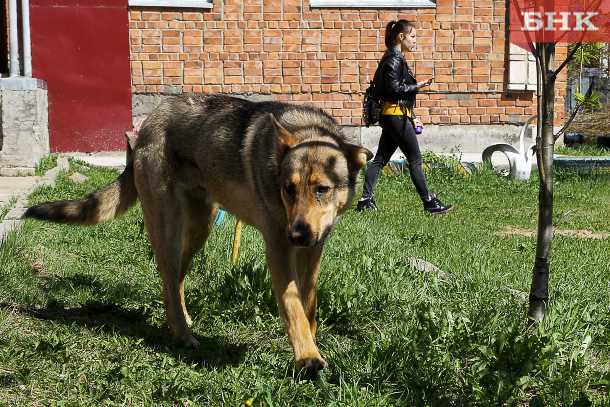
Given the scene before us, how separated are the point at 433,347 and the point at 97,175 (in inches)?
329

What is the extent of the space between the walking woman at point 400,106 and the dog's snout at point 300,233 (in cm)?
570

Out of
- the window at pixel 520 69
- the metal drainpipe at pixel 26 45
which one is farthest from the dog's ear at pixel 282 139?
the window at pixel 520 69

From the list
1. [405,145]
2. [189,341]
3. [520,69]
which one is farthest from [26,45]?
[189,341]

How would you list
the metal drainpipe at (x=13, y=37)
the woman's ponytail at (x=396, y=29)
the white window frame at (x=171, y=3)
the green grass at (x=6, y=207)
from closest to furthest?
the green grass at (x=6, y=207) < the woman's ponytail at (x=396, y=29) < the metal drainpipe at (x=13, y=37) < the white window frame at (x=171, y=3)

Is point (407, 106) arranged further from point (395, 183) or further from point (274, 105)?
point (274, 105)

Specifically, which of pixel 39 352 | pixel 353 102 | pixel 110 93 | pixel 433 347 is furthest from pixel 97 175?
pixel 433 347

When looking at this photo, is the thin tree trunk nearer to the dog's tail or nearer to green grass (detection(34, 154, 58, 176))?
the dog's tail

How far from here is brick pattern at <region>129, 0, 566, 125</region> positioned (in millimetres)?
14992

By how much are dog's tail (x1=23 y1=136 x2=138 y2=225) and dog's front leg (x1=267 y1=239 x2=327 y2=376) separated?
4.34ft

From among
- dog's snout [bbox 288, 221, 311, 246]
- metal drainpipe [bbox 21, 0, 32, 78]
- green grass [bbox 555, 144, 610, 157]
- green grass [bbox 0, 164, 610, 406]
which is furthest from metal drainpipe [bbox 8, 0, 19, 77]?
green grass [bbox 555, 144, 610, 157]

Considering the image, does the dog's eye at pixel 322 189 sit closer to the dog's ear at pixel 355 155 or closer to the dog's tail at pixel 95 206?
the dog's ear at pixel 355 155

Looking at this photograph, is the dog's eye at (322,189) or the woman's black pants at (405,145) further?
the woman's black pants at (405,145)

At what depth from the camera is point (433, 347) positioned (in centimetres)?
391

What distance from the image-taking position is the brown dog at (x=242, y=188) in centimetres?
422
